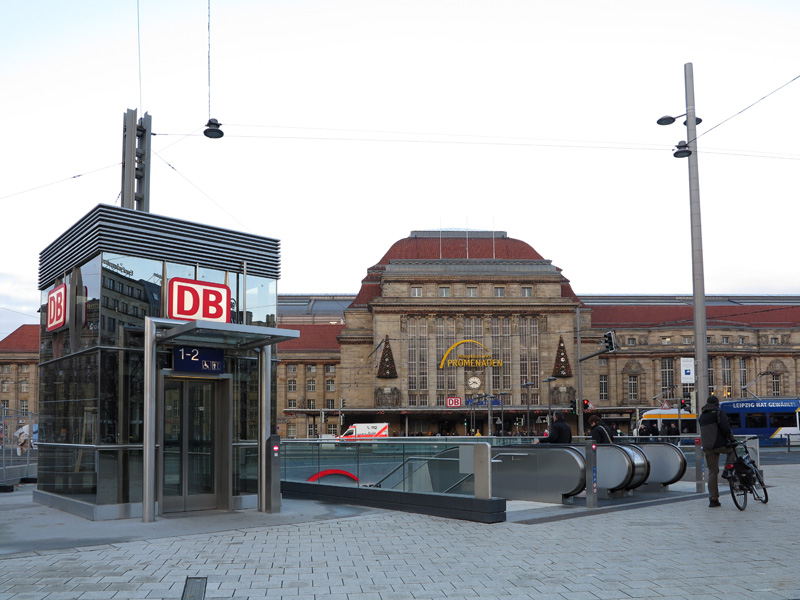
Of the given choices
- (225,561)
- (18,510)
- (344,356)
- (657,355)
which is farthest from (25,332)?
(225,561)

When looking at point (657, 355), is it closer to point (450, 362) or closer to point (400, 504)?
point (450, 362)

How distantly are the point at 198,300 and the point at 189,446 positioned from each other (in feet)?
9.13

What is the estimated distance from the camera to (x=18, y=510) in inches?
627

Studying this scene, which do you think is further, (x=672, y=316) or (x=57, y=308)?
(x=672, y=316)

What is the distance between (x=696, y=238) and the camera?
18.8 meters

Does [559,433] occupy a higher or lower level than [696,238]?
lower

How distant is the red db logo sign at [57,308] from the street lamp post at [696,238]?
13.2 metres

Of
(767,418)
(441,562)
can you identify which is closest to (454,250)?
(767,418)

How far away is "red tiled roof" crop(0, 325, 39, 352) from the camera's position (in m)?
119

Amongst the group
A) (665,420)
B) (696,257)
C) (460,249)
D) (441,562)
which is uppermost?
(460,249)

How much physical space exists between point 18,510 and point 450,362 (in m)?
84.0

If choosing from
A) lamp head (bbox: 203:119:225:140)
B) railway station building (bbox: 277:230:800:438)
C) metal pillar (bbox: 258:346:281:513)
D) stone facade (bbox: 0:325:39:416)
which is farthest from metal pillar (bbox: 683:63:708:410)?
stone facade (bbox: 0:325:39:416)

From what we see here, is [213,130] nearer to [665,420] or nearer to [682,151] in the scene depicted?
[682,151]

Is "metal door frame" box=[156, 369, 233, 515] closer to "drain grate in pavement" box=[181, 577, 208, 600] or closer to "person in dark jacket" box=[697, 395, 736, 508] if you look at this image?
"drain grate in pavement" box=[181, 577, 208, 600]
